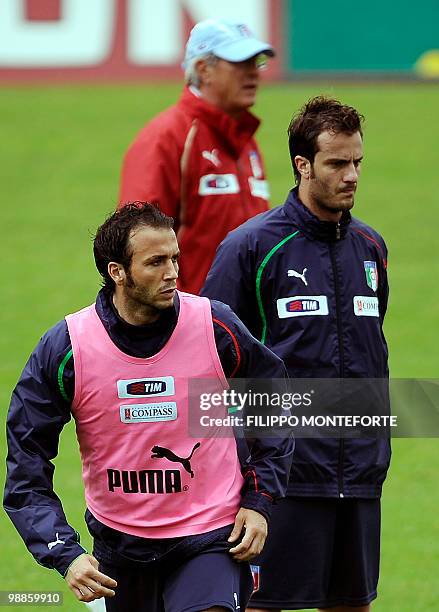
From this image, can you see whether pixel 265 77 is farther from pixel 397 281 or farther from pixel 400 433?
pixel 400 433

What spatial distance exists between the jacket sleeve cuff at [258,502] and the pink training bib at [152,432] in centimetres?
5

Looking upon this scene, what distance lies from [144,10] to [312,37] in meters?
2.57

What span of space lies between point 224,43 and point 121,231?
2.42 metres

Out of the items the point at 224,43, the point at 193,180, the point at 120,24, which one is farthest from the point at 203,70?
the point at 120,24

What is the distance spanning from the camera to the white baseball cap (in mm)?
6797

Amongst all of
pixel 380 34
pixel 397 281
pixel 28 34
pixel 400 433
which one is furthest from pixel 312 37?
pixel 400 433

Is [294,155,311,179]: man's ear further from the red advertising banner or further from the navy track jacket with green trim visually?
the red advertising banner

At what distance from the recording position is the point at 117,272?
4.67 metres

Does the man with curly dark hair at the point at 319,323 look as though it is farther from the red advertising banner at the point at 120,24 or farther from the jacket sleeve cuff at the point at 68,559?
the red advertising banner at the point at 120,24

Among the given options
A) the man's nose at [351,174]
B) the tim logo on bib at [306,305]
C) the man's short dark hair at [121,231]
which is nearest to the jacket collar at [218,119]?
the man's nose at [351,174]

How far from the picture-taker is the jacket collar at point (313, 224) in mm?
5285

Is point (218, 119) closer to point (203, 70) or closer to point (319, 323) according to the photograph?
point (203, 70)

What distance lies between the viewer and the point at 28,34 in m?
21.7

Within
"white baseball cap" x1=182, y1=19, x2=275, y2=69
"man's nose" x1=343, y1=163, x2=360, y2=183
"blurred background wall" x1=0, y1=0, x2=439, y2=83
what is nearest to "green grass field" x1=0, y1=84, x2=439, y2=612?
"blurred background wall" x1=0, y1=0, x2=439, y2=83
